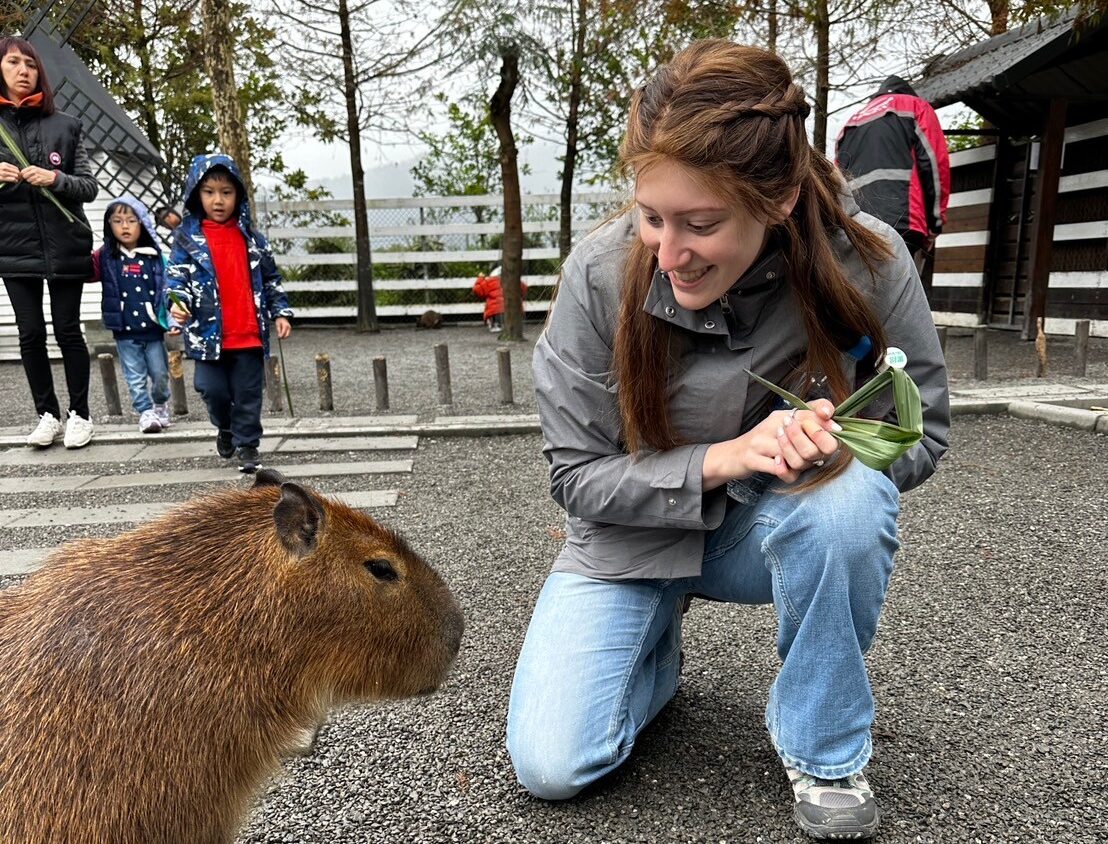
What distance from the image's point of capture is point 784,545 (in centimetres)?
182

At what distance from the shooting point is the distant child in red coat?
41.9 feet

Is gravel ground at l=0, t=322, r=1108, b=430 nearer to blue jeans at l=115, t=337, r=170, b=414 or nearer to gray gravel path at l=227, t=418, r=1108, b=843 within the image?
blue jeans at l=115, t=337, r=170, b=414

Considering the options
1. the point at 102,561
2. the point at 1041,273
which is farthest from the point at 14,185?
the point at 1041,273

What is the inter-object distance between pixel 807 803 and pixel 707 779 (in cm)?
26

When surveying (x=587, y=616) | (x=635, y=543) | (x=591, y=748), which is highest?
(x=635, y=543)

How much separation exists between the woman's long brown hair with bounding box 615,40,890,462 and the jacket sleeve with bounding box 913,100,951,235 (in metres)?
4.18

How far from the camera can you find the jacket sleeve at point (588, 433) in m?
1.93

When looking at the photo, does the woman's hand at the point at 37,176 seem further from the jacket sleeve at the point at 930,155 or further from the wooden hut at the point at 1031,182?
the wooden hut at the point at 1031,182

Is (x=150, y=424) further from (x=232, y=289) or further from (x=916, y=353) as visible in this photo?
(x=916, y=353)

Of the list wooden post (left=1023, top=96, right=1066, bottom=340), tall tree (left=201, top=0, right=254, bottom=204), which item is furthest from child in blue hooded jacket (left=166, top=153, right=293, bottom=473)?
wooden post (left=1023, top=96, right=1066, bottom=340)

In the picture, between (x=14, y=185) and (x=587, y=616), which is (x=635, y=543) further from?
(x=14, y=185)

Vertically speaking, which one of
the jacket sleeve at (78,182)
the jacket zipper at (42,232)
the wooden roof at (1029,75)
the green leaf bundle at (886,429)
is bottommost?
the green leaf bundle at (886,429)

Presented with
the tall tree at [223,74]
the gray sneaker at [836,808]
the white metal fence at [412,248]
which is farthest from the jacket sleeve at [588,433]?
the white metal fence at [412,248]

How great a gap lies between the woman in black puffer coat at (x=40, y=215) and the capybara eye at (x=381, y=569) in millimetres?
4193
